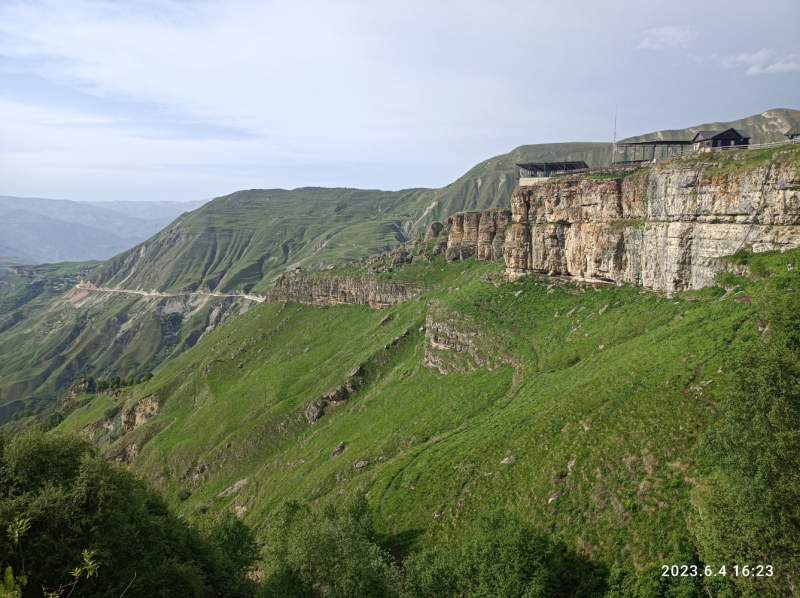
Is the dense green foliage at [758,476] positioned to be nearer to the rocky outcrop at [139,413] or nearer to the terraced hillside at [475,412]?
the terraced hillside at [475,412]

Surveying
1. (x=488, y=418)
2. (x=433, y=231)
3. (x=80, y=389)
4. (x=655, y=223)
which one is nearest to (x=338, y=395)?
(x=488, y=418)

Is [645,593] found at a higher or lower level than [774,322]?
lower

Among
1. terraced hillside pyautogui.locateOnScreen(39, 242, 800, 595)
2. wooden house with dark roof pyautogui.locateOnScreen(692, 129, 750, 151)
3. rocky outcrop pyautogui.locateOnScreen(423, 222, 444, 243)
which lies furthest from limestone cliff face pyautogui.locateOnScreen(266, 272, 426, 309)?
wooden house with dark roof pyautogui.locateOnScreen(692, 129, 750, 151)

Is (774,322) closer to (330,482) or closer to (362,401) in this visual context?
(330,482)

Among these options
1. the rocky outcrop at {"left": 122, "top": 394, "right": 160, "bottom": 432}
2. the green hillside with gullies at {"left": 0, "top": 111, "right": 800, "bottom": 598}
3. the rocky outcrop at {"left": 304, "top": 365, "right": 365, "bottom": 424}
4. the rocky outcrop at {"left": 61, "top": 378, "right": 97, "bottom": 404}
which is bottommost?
the rocky outcrop at {"left": 61, "top": 378, "right": 97, "bottom": 404}

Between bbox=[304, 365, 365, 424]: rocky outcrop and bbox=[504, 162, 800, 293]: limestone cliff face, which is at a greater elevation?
bbox=[504, 162, 800, 293]: limestone cliff face

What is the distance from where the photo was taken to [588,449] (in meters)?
31.3

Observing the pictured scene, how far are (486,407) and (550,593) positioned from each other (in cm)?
2820

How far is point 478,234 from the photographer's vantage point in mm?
106875

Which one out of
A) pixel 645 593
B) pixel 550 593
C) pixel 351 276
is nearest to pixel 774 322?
pixel 645 593

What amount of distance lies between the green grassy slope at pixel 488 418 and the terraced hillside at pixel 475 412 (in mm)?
171

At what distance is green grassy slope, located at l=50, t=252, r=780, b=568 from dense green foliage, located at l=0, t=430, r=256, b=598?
1827cm

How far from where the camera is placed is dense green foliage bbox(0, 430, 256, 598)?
2048 cm

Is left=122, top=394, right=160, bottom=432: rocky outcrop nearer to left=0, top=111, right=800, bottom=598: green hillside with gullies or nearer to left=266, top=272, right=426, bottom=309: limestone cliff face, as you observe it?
left=0, top=111, right=800, bottom=598: green hillside with gullies
